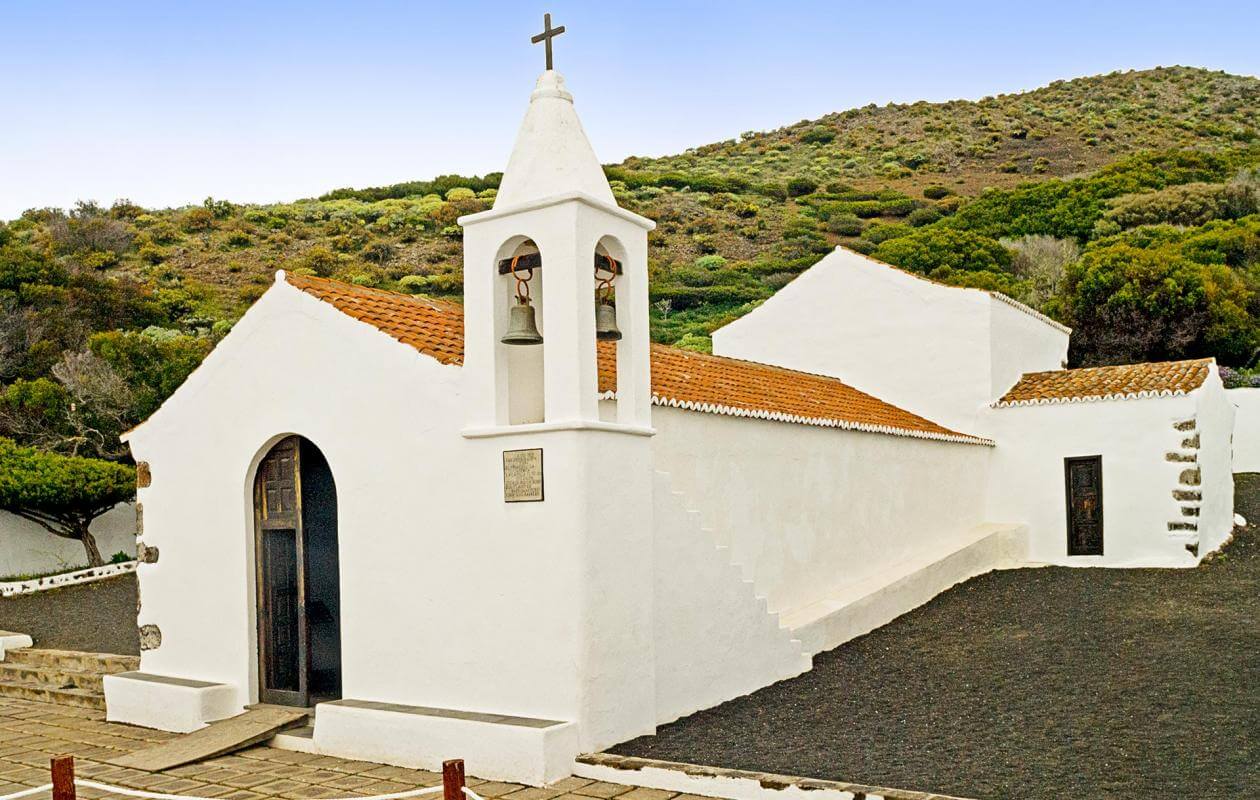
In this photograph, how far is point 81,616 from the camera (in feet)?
48.6

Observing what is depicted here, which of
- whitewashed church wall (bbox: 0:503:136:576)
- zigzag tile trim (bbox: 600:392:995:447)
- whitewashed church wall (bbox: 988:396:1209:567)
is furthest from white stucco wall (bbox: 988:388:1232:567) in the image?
whitewashed church wall (bbox: 0:503:136:576)

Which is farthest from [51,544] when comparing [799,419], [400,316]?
[799,419]

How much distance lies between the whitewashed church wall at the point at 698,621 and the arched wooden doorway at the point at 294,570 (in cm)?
286

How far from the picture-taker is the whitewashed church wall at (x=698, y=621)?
8078 mm

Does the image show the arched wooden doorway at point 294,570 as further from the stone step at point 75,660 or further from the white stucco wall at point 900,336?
the white stucco wall at point 900,336

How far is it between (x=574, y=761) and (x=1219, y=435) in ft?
43.4

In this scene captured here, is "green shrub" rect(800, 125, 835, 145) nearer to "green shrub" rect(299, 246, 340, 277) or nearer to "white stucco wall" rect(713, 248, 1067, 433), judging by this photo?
"green shrub" rect(299, 246, 340, 277)

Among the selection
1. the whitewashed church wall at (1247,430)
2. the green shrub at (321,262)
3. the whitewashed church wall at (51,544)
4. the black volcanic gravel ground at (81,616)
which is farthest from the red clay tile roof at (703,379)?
the green shrub at (321,262)

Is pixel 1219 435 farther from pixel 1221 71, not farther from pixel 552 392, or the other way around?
pixel 1221 71

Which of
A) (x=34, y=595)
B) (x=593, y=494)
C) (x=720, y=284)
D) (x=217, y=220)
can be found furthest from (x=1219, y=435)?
(x=217, y=220)

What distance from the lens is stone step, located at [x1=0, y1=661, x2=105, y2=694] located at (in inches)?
426

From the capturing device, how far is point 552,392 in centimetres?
739

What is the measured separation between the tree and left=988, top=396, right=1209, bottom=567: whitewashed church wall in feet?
47.2

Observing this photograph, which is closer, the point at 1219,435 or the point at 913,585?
the point at 913,585
